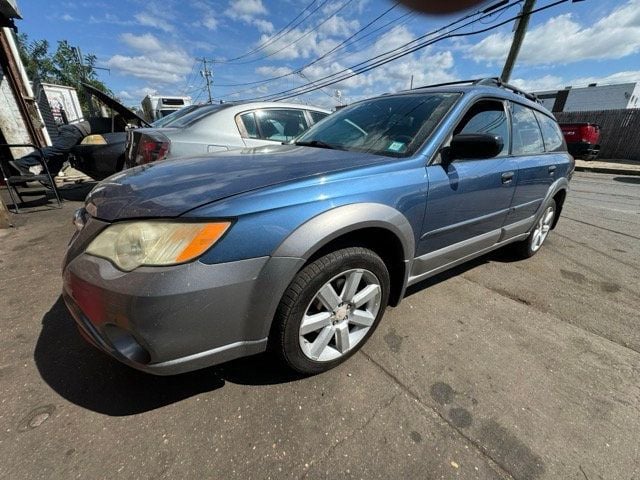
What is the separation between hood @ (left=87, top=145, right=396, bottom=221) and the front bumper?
274 millimetres

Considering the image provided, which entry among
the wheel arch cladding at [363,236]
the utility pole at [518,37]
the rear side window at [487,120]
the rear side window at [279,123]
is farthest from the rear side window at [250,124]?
the utility pole at [518,37]

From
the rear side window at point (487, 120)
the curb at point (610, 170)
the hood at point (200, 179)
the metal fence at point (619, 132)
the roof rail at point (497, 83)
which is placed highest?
the roof rail at point (497, 83)

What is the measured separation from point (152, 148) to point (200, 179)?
2.42 meters

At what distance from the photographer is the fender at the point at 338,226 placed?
138 cm

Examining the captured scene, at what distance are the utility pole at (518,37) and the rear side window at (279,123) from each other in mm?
8444

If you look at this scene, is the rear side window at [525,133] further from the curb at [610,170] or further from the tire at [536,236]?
the curb at [610,170]

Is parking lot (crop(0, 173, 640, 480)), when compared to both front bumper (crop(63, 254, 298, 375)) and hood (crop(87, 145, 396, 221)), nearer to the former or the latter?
front bumper (crop(63, 254, 298, 375))

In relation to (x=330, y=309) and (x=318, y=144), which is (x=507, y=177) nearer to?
(x=318, y=144)

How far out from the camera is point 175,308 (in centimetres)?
121

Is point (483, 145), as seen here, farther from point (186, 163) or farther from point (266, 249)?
point (186, 163)

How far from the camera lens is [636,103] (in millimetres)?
27562

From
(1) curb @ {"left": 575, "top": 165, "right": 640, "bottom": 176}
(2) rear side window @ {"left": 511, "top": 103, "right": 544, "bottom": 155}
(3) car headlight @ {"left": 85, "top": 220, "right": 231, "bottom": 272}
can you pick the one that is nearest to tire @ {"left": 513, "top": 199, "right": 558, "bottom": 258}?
(2) rear side window @ {"left": 511, "top": 103, "right": 544, "bottom": 155}

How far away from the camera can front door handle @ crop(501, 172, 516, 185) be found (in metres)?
2.43

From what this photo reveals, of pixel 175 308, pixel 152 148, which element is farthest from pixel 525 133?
pixel 152 148
